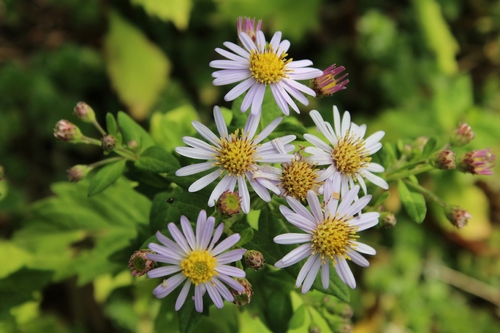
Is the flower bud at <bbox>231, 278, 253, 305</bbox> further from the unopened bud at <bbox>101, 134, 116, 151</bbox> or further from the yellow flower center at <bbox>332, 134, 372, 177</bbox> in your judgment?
the unopened bud at <bbox>101, 134, 116, 151</bbox>

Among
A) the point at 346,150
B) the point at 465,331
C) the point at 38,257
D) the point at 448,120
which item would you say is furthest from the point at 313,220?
the point at 465,331

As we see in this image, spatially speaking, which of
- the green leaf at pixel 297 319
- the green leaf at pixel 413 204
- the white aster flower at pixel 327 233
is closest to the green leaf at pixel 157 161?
the white aster flower at pixel 327 233

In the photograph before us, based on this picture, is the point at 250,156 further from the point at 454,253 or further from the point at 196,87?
the point at 454,253

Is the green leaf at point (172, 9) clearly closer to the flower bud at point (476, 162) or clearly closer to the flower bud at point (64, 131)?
the flower bud at point (64, 131)

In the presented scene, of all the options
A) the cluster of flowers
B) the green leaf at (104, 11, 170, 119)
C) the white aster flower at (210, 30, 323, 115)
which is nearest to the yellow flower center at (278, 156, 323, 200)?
the cluster of flowers

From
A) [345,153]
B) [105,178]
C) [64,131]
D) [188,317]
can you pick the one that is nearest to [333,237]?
[345,153]

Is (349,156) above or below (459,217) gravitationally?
above

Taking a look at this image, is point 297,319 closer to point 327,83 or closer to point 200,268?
point 200,268
